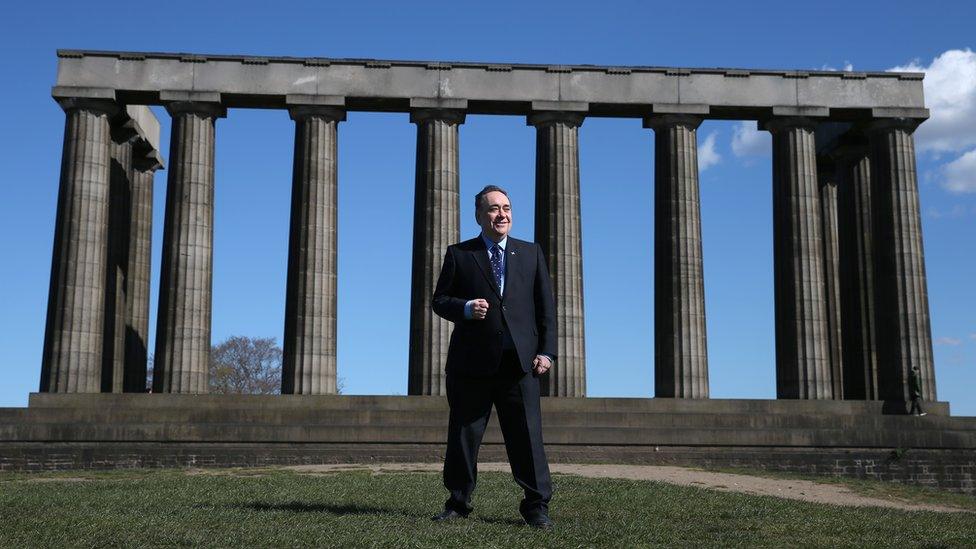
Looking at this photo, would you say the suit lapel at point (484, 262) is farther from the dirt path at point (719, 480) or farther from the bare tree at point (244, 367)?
the bare tree at point (244, 367)

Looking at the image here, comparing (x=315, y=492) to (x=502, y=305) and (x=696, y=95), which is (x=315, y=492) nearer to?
(x=502, y=305)

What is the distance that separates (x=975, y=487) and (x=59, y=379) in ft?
97.2

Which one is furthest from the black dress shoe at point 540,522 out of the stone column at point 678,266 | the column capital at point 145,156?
the column capital at point 145,156

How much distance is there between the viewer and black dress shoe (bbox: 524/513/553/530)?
10.3m

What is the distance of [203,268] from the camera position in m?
37.3

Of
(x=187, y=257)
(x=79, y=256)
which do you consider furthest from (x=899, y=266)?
(x=79, y=256)

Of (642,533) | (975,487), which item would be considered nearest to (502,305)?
(642,533)

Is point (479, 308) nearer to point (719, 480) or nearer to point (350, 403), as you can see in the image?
point (719, 480)

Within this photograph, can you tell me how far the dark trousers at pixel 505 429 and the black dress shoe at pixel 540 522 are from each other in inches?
2.0

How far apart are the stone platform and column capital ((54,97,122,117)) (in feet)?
34.9

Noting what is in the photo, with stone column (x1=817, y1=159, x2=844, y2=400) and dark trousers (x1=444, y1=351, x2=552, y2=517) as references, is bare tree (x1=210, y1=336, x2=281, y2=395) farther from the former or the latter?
dark trousers (x1=444, y1=351, x2=552, y2=517)

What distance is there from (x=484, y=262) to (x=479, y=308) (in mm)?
680

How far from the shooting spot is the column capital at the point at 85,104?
3847 cm

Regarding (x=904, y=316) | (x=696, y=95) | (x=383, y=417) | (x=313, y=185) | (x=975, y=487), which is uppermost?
(x=696, y=95)
